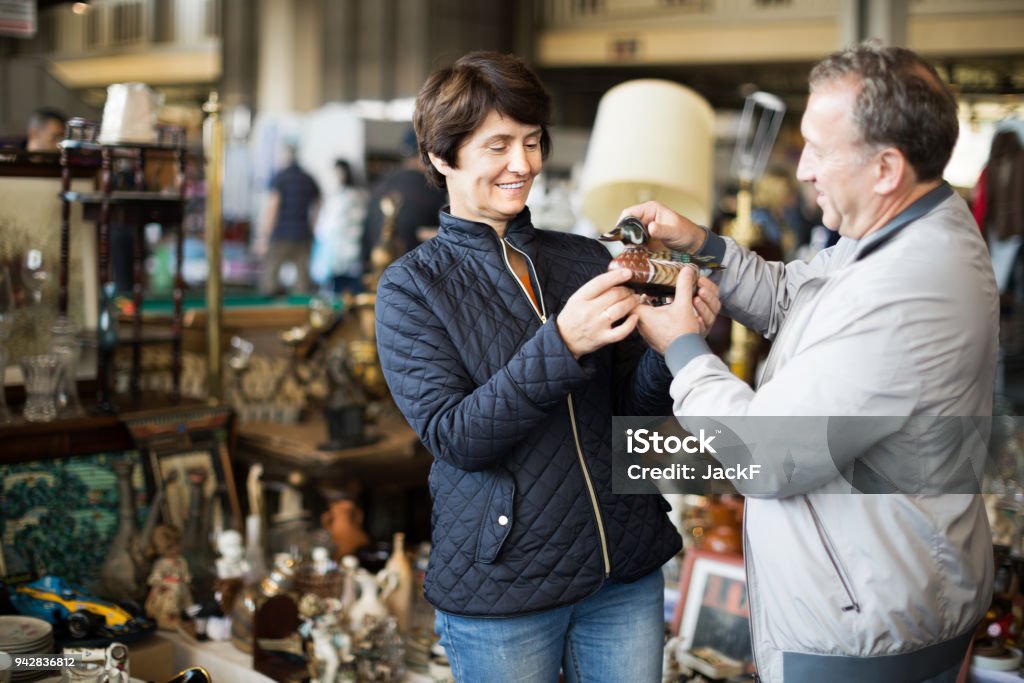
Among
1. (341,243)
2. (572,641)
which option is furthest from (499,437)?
(341,243)

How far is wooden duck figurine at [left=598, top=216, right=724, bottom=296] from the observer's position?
144 cm

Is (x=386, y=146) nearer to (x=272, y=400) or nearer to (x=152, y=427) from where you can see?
(x=272, y=400)

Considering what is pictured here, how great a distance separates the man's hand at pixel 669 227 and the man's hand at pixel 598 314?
0.26 meters

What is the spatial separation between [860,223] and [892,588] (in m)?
0.46

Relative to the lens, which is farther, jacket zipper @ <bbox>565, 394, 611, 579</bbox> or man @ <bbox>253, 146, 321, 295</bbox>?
man @ <bbox>253, 146, 321, 295</bbox>

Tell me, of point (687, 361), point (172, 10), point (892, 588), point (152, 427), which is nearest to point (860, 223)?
point (687, 361)

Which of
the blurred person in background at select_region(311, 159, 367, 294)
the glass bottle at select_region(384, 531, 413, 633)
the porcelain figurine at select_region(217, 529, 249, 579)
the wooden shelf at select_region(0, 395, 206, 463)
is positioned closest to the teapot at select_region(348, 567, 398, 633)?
the glass bottle at select_region(384, 531, 413, 633)

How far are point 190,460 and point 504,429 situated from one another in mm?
1688

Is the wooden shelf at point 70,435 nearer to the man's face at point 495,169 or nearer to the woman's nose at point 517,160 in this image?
the man's face at point 495,169

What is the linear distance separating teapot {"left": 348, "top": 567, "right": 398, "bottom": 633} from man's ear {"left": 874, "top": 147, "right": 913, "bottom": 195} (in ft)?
5.51

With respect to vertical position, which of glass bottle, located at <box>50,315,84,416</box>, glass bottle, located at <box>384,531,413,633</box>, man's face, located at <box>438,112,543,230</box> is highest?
man's face, located at <box>438,112,543,230</box>

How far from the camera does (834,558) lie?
52.7 inches

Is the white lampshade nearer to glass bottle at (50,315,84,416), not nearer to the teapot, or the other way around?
the teapot

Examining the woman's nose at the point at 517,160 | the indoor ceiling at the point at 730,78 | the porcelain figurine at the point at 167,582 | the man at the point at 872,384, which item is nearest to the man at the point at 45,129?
the porcelain figurine at the point at 167,582
